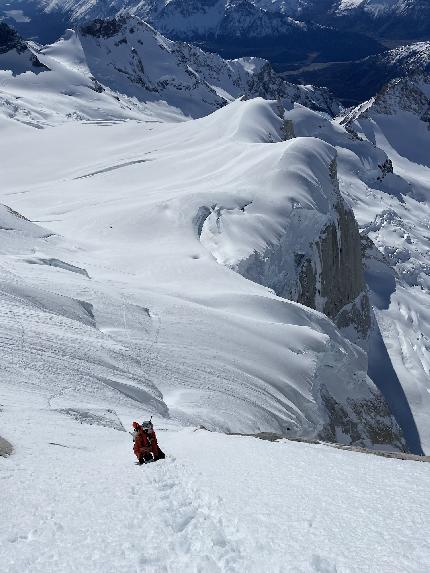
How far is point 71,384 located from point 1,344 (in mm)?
1899

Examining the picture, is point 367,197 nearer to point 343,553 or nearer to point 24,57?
point 24,57

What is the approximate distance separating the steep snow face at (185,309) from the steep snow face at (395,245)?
17.4 meters

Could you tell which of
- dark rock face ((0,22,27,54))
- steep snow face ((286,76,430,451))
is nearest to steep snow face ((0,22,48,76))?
dark rock face ((0,22,27,54))

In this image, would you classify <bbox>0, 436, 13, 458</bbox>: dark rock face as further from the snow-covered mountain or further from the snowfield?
the snow-covered mountain

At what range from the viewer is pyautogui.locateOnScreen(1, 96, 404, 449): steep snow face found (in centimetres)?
1716

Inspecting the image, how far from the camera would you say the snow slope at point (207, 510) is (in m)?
6.46

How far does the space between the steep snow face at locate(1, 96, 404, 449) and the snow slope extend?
14.0 ft

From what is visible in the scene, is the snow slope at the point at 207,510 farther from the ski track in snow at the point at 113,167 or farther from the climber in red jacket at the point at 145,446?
the ski track in snow at the point at 113,167

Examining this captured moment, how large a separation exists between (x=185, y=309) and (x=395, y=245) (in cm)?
8611

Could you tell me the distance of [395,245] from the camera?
104 metres

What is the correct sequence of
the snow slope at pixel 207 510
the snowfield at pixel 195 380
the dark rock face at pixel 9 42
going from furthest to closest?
the dark rock face at pixel 9 42, the snowfield at pixel 195 380, the snow slope at pixel 207 510

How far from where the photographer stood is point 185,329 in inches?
868

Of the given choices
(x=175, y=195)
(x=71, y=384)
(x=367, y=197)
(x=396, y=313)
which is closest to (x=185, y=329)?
(x=71, y=384)

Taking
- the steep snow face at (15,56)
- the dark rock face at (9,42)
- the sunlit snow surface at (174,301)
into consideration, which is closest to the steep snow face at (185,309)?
the sunlit snow surface at (174,301)
